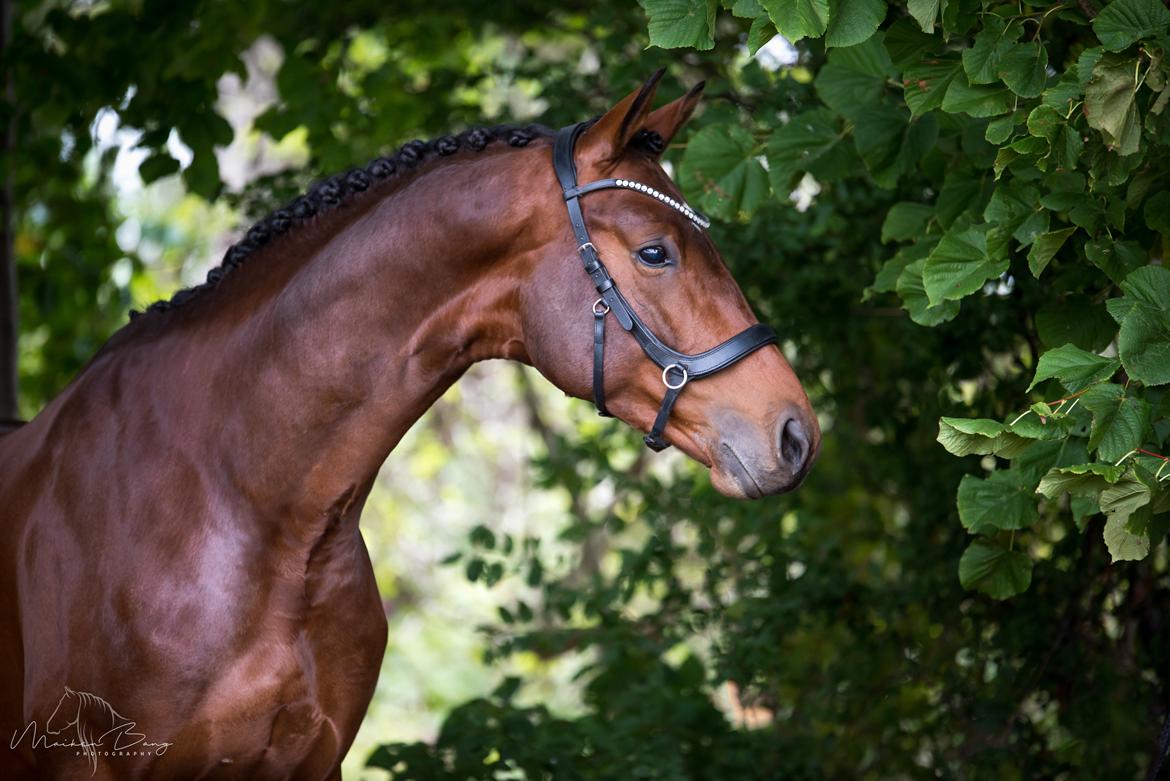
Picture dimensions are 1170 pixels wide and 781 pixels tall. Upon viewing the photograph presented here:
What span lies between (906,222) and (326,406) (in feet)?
5.35

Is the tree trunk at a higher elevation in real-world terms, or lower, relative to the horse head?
lower

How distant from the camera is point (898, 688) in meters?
4.67

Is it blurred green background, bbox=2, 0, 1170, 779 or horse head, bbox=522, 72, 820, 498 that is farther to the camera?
blurred green background, bbox=2, 0, 1170, 779

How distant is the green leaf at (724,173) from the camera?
10.4ft

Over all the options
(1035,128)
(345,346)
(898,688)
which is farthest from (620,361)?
(898,688)

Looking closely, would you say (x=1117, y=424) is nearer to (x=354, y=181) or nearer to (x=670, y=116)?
(x=670, y=116)

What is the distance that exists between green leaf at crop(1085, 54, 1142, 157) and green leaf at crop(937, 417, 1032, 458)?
57cm

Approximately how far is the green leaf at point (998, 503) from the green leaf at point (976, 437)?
0.26 m

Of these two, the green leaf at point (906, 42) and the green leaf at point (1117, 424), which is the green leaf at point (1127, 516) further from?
the green leaf at point (906, 42)

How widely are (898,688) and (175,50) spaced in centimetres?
390

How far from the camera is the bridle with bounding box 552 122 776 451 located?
240 centimetres

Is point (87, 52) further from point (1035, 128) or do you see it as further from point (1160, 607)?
point (1160, 607)

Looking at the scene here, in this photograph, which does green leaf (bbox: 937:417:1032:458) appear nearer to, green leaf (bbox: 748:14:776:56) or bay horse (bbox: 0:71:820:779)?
bay horse (bbox: 0:71:820:779)

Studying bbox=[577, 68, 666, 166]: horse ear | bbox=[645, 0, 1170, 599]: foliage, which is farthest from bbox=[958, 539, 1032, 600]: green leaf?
bbox=[577, 68, 666, 166]: horse ear
